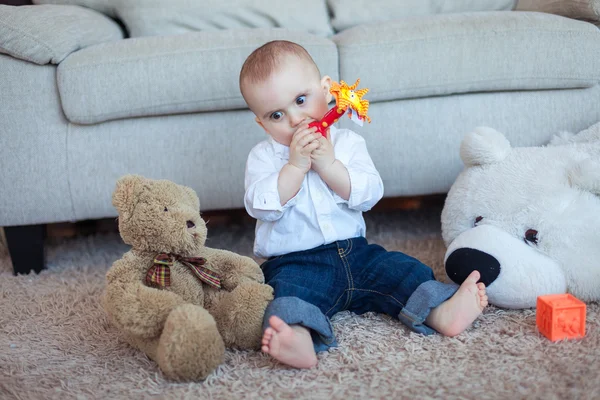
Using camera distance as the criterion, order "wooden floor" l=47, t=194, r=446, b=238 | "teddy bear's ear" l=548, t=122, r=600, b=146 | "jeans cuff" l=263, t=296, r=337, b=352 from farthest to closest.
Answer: "wooden floor" l=47, t=194, r=446, b=238
"teddy bear's ear" l=548, t=122, r=600, b=146
"jeans cuff" l=263, t=296, r=337, b=352

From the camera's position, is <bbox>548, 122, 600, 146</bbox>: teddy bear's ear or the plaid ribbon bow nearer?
the plaid ribbon bow

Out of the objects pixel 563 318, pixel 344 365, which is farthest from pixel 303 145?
pixel 563 318

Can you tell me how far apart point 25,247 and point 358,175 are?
0.89m

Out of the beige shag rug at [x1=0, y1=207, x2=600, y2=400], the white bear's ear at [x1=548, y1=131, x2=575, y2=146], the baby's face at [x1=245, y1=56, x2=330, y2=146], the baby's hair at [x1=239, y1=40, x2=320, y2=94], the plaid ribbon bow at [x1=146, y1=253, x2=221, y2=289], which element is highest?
the baby's hair at [x1=239, y1=40, x2=320, y2=94]

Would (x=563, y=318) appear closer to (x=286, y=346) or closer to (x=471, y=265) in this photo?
(x=471, y=265)

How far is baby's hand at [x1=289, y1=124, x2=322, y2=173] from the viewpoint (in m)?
1.01

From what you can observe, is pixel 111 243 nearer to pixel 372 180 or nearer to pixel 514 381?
pixel 372 180

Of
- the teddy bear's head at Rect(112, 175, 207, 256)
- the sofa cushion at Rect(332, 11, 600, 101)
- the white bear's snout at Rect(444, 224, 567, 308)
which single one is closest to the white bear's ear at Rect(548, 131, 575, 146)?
the sofa cushion at Rect(332, 11, 600, 101)

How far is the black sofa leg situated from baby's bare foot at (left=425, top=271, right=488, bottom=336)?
1.00m

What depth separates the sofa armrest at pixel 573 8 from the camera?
149 centimetres

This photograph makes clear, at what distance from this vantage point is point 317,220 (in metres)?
1.10

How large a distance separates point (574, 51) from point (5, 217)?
1.45m

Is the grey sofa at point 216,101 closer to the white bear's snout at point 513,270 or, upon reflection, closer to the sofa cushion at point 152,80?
the sofa cushion at point 152,80

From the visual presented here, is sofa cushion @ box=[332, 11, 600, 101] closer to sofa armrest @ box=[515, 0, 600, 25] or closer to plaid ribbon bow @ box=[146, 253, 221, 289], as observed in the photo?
sofa armrest @ box=[515, 0, 600, 25]
